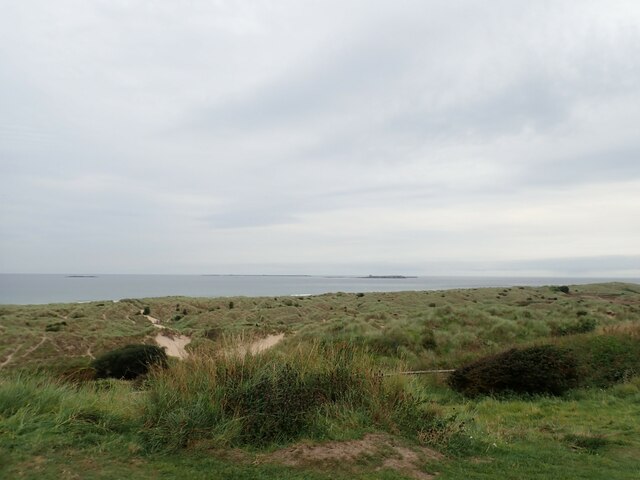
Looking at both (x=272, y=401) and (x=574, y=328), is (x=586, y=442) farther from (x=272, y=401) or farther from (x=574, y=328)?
(x=574, y=328)

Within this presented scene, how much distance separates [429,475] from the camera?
5.44 meters

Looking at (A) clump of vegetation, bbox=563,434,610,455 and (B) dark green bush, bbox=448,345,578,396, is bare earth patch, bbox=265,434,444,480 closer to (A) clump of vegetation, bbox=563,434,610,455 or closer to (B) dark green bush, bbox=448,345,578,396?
(A) clump of vegetation, bbox=563,434,610,455

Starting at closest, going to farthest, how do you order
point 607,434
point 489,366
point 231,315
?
point 607,434
point 489,366
point 231,315

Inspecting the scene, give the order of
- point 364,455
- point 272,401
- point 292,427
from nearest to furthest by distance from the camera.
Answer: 1. point 364,455
2. point 292,427
3. point 272,401

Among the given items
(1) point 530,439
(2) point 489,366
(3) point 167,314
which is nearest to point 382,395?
(1) point 530,439

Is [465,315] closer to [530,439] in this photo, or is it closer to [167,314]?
[530,439]

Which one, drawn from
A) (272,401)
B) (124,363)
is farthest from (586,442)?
(124,363)

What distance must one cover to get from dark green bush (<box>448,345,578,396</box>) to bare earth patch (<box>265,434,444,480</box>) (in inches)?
292

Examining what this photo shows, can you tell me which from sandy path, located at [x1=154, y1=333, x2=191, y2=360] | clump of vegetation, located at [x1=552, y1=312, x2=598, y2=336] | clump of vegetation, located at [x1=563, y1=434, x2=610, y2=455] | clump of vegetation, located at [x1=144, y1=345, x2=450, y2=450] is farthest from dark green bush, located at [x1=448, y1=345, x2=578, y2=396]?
sandy path, located at [x1=154, y1=333, x2=191, y2=360]

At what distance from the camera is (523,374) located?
497 inches

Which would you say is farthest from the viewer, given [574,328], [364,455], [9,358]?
[9,358]

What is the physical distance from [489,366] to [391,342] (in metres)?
6.36

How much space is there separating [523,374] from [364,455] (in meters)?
8.49

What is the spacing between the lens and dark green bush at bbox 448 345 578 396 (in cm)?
1259
